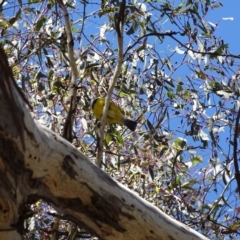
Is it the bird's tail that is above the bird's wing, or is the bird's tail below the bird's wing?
above

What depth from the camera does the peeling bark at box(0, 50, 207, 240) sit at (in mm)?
1312

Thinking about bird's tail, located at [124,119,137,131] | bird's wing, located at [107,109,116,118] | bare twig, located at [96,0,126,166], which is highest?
bird's tail, located at [124,119,137,131]

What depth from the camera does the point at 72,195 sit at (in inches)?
54.4

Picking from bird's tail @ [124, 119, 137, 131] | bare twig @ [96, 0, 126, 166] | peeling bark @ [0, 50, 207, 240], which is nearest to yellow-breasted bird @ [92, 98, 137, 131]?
bird's tail @ [124, 119, 137, 131]

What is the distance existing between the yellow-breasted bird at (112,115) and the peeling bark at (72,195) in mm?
1382

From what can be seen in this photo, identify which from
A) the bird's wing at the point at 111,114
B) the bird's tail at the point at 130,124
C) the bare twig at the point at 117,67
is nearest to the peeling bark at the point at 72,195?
the bare twig at the point at 117,67

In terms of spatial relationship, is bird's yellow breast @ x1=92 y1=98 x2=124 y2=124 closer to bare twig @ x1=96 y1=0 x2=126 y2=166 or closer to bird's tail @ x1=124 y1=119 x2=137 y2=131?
bird's tail @ x1=124 y1=119 x2=137 y2=131

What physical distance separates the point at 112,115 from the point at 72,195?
1539mm

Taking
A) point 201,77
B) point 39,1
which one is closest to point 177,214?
point 201,77

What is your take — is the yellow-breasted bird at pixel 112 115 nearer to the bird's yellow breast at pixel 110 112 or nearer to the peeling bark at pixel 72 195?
the bird's yellow breast at pixel 110 112

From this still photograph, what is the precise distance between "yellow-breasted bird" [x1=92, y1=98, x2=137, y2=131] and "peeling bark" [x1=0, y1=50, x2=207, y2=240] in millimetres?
1382

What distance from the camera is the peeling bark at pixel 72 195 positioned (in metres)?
1.31

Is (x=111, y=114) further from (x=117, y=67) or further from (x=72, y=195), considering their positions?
(x=72, y=195)

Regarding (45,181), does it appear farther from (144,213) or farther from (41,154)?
(144,213)
